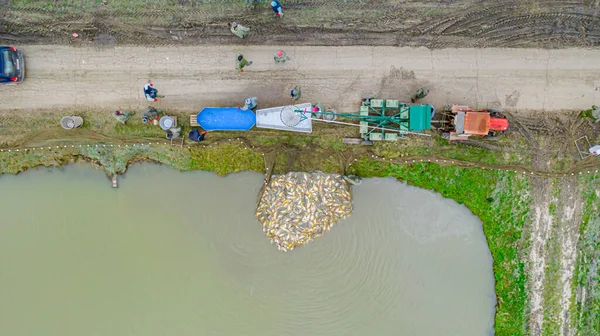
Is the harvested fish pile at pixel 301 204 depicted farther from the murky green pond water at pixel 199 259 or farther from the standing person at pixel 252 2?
the standing person at pixel 252 2

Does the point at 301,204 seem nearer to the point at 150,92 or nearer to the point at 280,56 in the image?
the point at 280,56

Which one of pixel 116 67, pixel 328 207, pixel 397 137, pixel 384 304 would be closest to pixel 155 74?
pixel 116 67

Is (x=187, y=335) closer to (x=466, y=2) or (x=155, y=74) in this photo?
(x=155, y=74)

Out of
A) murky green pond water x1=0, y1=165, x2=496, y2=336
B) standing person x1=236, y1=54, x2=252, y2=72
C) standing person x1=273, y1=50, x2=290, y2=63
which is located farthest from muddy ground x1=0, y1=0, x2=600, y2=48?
murky green pond water x1=0, y1=165, x2=496, y2=336

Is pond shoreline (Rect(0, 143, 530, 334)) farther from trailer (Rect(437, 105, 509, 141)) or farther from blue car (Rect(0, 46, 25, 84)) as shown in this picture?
blue car (Rect(0, 46, 25, 84))

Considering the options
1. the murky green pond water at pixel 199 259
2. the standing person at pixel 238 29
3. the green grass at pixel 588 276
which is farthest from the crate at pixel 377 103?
the green grass at pixel 588 276

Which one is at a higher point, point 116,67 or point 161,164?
point 116,67

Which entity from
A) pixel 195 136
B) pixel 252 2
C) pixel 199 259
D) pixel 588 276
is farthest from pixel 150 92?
pixel 588 276

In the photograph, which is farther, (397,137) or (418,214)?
(418,214)
